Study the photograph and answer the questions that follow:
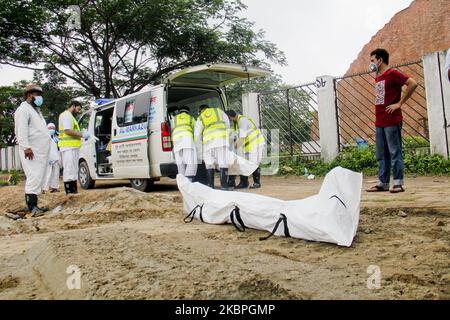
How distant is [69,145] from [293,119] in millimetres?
5827

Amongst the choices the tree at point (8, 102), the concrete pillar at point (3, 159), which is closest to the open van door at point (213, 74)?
the tree at point (8, 102)

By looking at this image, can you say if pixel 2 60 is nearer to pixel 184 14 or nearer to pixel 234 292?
pixel 184 14

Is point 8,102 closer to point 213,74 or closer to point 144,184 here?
point 144,184

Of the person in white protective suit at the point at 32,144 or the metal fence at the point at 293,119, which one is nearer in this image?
the person in white protective suit at the point at 32,144

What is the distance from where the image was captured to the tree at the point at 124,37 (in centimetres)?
1388

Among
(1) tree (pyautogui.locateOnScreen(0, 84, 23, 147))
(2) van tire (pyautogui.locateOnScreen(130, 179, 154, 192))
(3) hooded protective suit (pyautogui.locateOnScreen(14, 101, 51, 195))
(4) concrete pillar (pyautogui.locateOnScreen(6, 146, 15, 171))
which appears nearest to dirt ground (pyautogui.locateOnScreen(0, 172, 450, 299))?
(3) hooded protective suit (pyautogui.locateOnScreen(14, 101, 51, 195))

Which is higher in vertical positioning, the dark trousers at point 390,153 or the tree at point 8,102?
the tree at point 8,102

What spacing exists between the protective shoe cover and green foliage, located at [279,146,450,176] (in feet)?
16.9

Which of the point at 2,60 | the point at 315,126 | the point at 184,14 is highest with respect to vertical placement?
Answer: the point at 184,14

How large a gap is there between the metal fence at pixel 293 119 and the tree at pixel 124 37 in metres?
5.56

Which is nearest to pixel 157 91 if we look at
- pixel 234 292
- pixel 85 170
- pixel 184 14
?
pixel 85 170

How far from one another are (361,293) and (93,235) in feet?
6.69

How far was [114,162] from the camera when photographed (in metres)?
7.81

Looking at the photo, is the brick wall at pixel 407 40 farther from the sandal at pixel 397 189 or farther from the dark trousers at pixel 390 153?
the sandal at pixel 397 189
